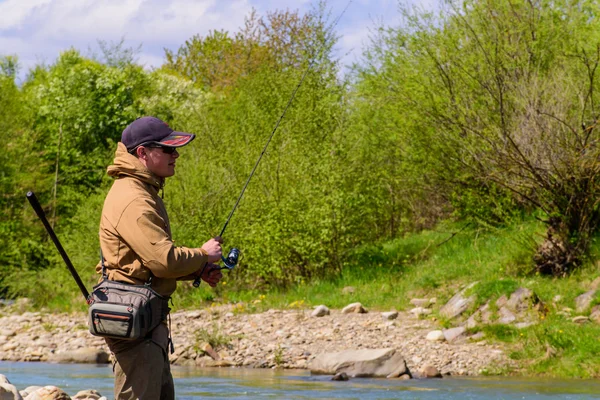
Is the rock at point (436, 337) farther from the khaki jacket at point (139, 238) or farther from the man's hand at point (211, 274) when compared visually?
the khaki jacket at point (139, 238)

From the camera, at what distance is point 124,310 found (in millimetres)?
4223

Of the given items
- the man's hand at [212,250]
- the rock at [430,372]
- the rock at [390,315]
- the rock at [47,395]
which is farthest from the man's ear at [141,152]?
the rock at [390,315]

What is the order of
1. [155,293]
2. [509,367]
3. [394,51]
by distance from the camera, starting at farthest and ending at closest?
[394,51]
[509,367]
[155,293]

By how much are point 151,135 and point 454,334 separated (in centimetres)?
946

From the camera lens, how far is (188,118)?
22.3 m

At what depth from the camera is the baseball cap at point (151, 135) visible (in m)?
4.44

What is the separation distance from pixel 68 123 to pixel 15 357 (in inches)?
543

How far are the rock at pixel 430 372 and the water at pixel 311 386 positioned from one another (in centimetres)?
22

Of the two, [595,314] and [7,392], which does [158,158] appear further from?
[595,314]

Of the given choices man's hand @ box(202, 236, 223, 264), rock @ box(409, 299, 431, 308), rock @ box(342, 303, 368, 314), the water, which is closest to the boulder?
man's hand @ box(202, 236, 223, 264)

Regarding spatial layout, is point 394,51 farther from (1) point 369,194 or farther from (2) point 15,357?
(2) point 15,357

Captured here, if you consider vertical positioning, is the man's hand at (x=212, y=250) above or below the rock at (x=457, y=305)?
above

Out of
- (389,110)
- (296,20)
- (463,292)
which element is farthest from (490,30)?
(296,20)

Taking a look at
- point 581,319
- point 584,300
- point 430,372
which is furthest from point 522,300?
point 430,372
